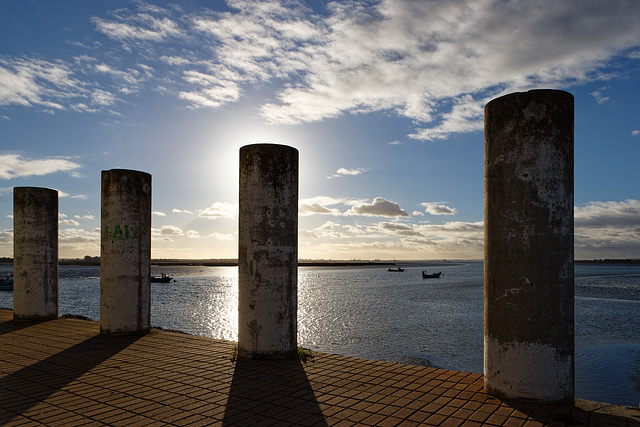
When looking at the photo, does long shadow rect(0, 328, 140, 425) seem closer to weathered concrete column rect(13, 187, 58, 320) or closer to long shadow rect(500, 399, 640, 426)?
weathered concrete column rect(13, 187, 58, 320)

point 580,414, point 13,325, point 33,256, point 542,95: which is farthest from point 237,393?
point 33,256

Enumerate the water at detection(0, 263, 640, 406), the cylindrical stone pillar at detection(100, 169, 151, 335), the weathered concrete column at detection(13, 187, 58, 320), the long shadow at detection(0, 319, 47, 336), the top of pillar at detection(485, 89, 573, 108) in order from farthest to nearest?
1. the water at detection(0, 263, 640, 406)
2. the weathered concrete column at detection(13, 187, 58, 320)
3. the long shadow at detection(0, 319, 47, 336)
4. the cylindrical stone pillar at detection(100, 169, 151, 335)
5. the top of pillar at detection(485, 89, 573, 108)

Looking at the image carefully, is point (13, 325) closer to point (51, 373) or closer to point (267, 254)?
point (51, 373)

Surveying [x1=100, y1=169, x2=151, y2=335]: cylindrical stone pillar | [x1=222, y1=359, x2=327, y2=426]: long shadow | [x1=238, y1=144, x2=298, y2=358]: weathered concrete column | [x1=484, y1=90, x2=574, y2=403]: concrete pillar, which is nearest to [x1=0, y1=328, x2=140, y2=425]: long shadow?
[x1=100, y1=169, x2=151, y2=335]: cylindrical stone pillar

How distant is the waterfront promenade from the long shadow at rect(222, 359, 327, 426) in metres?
0.01

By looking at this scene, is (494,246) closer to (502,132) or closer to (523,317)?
(523,317)

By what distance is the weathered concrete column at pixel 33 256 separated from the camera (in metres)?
10.3

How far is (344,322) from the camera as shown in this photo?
20.8 m

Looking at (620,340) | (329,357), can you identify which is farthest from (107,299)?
(620,340)

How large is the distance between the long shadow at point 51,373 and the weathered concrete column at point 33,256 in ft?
10.7

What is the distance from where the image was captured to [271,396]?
191 inches

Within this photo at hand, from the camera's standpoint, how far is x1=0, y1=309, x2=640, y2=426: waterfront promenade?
13.6 ft

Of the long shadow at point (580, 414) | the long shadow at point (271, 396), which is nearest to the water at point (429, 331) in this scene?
the long shadow at point (580, 414)

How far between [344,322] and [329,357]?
47.1 feet
